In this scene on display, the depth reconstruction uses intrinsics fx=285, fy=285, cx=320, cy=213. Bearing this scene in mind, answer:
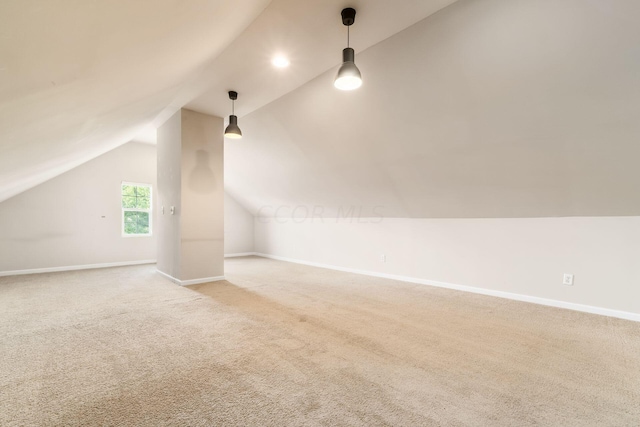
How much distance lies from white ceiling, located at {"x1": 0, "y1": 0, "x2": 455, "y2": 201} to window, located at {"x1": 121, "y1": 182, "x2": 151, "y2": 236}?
356 cm

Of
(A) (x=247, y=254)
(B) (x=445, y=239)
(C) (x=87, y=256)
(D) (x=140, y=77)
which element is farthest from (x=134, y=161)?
(B) (x=445, y=239)

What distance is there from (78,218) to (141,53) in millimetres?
5886

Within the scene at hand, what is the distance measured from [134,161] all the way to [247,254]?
3725 millimetres

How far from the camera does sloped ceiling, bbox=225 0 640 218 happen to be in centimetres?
221

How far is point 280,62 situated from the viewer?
3.00 metres

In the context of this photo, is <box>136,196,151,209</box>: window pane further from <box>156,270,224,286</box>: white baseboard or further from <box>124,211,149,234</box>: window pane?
→ <box>156,270,224,286</box>: white baseboard

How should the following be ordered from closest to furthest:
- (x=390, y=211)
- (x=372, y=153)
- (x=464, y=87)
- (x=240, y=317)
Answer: (x=464, y=87)
(x=240, y=317)
(x=372, y=153)
(x=390, y=211)

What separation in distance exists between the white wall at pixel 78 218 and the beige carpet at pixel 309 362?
7.24ft

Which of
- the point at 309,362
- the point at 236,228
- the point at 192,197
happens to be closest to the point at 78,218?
the point at 192,197

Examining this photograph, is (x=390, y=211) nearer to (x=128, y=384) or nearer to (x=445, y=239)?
(x=445, y=239)

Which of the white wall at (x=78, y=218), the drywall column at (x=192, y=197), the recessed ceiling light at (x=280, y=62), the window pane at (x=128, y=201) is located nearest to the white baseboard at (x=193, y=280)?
the drywall column at (x=192, y=197)

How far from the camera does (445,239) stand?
4.64 m

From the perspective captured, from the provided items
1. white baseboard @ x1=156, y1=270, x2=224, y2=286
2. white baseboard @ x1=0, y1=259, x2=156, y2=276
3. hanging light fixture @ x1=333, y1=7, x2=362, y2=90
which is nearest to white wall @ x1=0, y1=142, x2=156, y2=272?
white baseboard @ x1=0, y1=259, x2=156, y2=276

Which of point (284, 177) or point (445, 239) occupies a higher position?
point (284, 177)
